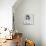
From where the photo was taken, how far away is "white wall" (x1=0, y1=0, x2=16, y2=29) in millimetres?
4203

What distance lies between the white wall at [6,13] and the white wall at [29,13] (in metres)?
1.15

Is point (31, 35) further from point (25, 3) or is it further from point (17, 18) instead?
point (25, 3)

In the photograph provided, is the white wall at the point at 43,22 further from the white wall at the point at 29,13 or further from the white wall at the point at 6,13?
the white wall at the point at 6,13

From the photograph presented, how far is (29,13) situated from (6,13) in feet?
4.86

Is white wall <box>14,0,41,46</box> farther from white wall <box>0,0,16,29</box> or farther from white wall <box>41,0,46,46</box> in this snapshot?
white wall <box>0,0,16,29</box>

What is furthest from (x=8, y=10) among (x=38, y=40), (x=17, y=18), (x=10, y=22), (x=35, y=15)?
(x=38, y=40)

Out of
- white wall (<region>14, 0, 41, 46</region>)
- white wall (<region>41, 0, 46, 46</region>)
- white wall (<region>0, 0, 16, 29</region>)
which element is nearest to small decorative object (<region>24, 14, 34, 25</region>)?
white wall (<region>14, 0, 41, 46</region>)

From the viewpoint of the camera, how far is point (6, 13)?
13.9 ft

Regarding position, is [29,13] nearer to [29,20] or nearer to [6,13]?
[29,20]

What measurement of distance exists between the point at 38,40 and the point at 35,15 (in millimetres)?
1210

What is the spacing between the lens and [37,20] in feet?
17.9

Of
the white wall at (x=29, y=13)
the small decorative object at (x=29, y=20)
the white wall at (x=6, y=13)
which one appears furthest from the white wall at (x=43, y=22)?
the white wall at (x=6, y=13)

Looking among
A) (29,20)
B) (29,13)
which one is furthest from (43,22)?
(29,13)

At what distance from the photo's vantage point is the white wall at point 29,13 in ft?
17.7
